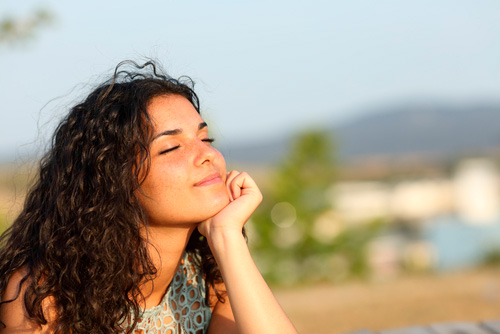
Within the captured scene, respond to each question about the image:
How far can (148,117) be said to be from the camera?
2.25 meters

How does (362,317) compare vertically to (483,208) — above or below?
above

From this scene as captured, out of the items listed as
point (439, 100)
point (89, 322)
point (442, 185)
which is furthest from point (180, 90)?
point (439, 100)

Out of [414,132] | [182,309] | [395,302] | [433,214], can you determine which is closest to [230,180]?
[182,309]

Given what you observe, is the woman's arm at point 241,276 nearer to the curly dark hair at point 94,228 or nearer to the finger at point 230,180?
the finger at point 230,180

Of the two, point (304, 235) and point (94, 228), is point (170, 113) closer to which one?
point (94, 228)

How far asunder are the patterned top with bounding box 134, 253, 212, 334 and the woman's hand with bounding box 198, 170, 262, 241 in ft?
1.19

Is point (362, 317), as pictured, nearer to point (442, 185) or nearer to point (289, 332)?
point (289, 332)

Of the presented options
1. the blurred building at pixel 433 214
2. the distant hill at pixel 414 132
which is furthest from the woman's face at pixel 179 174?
the distant hill at pixel 414 132

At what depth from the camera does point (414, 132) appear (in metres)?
150

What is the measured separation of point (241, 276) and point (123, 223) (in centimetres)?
47

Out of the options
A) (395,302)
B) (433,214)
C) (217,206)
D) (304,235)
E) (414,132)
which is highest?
(217,206)

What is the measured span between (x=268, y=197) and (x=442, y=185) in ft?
174

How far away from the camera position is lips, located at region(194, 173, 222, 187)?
2.22m

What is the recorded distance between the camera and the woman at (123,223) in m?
2.17
